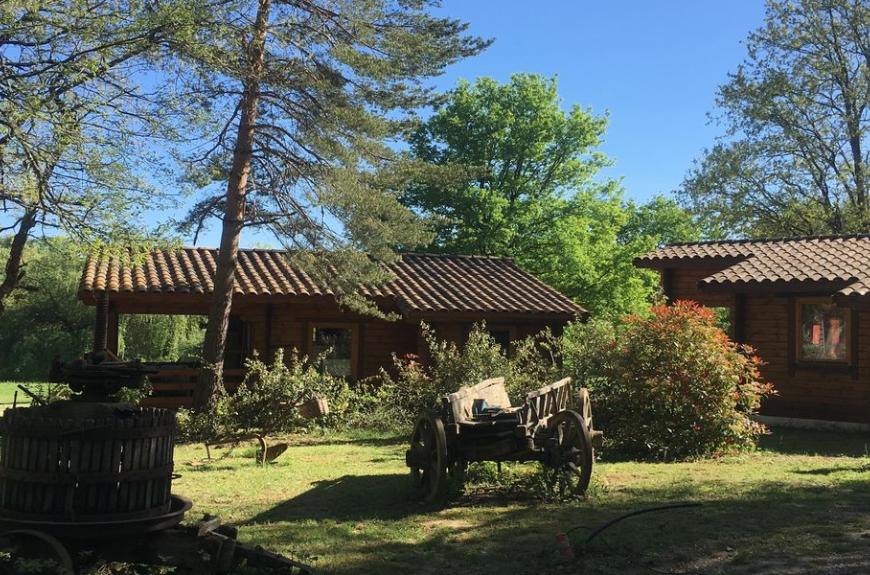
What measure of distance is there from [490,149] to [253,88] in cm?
2157

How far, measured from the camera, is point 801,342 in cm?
1574

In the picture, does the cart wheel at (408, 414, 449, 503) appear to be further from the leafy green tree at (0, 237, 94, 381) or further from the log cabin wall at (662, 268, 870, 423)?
the leafy green tree at (0, 237, 94, 381)

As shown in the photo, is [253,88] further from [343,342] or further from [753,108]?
[753,108]

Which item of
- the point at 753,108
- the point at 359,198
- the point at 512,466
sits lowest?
the point at 512,466

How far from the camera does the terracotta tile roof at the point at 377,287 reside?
55.7 ft

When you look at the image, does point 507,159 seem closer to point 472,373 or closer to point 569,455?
point 472,373

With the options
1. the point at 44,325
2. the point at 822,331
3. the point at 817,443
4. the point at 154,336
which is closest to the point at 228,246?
the point at 817,443

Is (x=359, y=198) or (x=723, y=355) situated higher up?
(x=359, y=198)

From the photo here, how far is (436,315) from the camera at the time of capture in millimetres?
18531

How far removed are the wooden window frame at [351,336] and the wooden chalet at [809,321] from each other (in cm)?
835

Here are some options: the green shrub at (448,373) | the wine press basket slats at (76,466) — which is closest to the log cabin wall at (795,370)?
the green shrub at (448,373)

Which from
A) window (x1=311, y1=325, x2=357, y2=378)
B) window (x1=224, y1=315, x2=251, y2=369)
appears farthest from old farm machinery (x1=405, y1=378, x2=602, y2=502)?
window (x1=224, y1=315, x2=251, y2=369)

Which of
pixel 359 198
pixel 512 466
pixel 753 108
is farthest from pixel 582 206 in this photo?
pixel 512 466

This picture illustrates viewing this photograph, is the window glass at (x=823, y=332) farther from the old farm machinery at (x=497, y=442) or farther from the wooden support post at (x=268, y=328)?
the wooden support post at (x=268, y=328)
